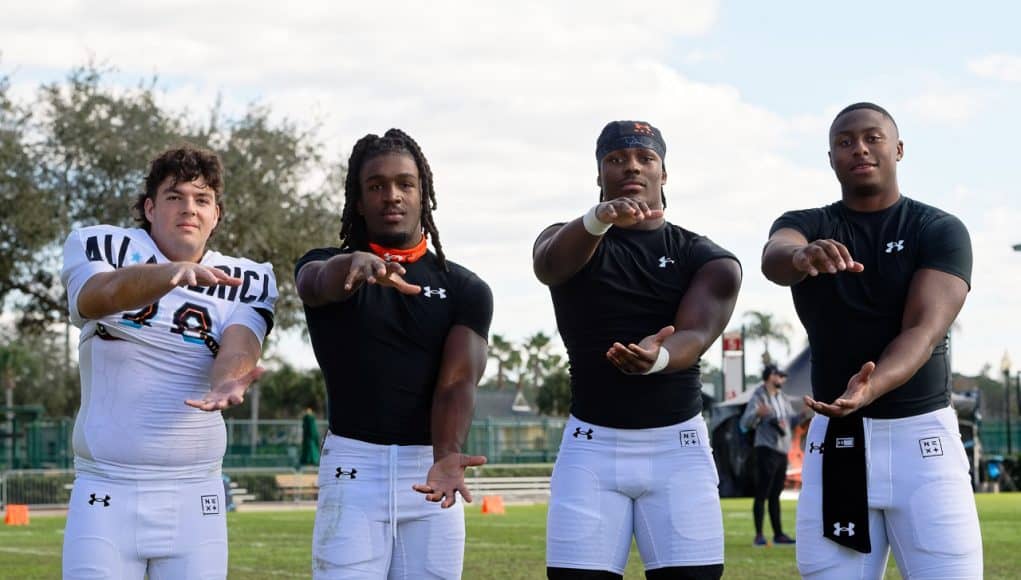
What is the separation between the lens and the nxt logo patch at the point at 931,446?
18.6 ft

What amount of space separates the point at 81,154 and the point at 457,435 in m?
30.9

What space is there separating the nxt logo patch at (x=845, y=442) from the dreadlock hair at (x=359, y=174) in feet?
5.35

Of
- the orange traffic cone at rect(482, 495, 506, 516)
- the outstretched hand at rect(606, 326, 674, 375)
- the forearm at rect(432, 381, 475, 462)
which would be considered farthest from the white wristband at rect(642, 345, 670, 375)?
the orange traffic cone at rect(482, 495, 506, 516)

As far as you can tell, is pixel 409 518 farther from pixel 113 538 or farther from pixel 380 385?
pixel 113 538

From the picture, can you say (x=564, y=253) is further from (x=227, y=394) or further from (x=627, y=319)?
(x=227, y=394)

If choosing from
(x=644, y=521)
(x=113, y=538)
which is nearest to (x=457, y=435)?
(x=644, y=521)

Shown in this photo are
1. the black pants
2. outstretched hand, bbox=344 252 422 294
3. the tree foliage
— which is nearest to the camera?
outstretched hand, bbox=344 252 422 294

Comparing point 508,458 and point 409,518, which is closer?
point 409,518

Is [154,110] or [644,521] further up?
[154,110]

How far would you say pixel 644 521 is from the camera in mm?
5770

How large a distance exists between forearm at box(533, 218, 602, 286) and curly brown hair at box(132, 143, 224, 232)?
4.06 ft

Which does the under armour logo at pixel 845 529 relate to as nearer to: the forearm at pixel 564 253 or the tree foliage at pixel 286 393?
the forearm at pixel 564 253

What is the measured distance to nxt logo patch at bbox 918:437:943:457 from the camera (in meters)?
5.67

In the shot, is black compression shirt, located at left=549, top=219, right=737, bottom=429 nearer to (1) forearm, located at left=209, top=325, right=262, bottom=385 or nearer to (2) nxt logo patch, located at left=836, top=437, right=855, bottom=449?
(2) nxt logo patch, located at left=836, top=437, right=855, bottom=449
